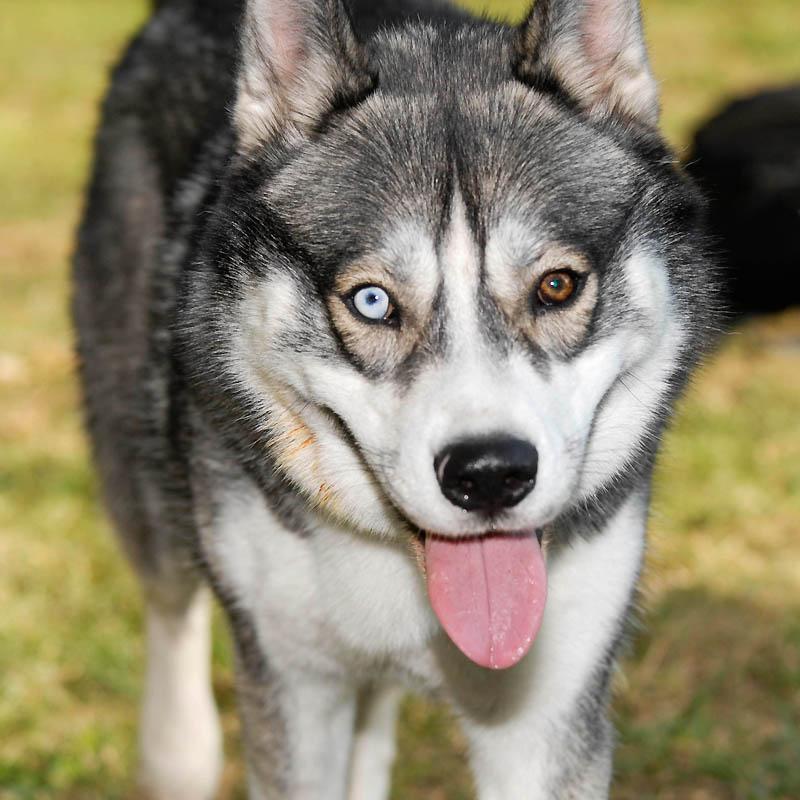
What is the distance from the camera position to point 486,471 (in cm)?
229

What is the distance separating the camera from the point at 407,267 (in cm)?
247

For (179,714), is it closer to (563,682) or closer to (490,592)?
(563,682)

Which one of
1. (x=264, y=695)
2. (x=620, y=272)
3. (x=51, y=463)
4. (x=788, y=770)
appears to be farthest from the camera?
(x=51, y=463)

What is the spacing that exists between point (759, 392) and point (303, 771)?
387cm

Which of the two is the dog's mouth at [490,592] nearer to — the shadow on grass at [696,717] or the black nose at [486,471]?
the black nose at [486,471]

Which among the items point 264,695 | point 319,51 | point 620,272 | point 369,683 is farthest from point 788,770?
point 319,51

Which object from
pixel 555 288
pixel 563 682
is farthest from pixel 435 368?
pixel 563 682

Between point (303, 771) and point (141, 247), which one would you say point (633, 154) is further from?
point (141, 247)

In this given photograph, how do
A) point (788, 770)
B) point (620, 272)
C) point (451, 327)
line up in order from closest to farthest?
point (451, 327) < point (620, 272) < point (788, 770)

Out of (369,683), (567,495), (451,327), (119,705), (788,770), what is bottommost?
(788,770)

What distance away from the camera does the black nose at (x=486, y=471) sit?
2.28m

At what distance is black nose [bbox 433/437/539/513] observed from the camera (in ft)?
7.47

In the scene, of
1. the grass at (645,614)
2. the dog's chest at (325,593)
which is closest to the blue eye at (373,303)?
the dog's chest at (325,593)

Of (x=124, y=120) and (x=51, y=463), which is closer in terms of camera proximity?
(x=124, y=120)
